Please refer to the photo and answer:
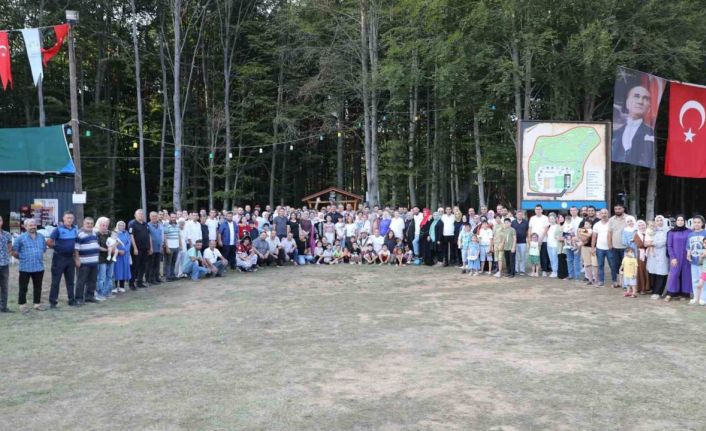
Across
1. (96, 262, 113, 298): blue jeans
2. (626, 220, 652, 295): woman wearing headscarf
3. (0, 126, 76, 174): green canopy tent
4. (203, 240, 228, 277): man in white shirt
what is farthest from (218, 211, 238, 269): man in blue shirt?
(0, 126, 76, 174): green canopy tent

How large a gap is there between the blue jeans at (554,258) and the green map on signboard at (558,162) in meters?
3.00

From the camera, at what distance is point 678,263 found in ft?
31.7

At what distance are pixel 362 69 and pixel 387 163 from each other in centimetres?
548

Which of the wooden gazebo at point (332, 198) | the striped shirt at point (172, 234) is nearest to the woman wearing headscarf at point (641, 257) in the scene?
the striped shirt at point (172, 234)

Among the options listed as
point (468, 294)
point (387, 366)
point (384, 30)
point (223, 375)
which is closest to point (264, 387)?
point (223, 375)

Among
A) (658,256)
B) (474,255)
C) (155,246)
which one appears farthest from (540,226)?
(155,246)

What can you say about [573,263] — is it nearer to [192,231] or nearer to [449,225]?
[449,225]

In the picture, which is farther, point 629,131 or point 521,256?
point 629,131

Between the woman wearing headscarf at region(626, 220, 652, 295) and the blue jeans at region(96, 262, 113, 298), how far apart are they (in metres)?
9.47

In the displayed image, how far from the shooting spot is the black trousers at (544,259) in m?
13.1

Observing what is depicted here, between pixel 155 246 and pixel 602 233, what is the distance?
896 cm

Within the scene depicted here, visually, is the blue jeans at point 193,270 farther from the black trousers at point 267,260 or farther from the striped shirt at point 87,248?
the striped shirt at point 87,248

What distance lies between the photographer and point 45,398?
4.63 meters

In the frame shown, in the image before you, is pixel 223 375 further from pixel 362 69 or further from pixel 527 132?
pixel 362 69
